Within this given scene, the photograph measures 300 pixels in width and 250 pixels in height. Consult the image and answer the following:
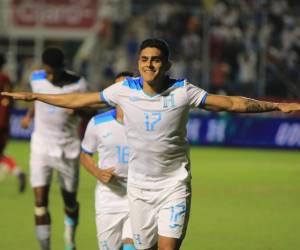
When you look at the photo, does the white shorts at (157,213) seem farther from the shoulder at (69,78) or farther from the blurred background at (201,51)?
the blurred background at (201,51)

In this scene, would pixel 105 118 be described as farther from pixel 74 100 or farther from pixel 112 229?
pixel 74 100

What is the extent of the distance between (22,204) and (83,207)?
107 centimetres

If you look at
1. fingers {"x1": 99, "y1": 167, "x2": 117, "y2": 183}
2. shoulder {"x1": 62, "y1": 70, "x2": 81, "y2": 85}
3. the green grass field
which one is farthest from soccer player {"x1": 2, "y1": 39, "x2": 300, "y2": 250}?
the green grass field

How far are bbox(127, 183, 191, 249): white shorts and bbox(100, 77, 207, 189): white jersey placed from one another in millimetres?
70

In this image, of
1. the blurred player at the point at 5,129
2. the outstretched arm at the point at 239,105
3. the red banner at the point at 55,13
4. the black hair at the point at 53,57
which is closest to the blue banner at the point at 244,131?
the red banner at the point at 55,13

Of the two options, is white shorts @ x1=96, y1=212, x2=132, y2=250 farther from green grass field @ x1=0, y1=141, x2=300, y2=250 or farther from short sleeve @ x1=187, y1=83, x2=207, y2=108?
green grass field @ x1=0, y1=141, x2=300, y2=250

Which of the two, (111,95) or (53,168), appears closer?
(111,95)

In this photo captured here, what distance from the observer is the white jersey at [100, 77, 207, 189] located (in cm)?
723

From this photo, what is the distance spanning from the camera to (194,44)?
27.3 m

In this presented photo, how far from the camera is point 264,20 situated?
27875mm

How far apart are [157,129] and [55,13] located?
2200 centimetres

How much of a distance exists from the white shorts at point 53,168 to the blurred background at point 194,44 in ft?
50.8

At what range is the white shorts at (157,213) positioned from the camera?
23.8 feet

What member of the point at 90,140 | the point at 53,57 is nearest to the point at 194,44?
the point at 53,57
